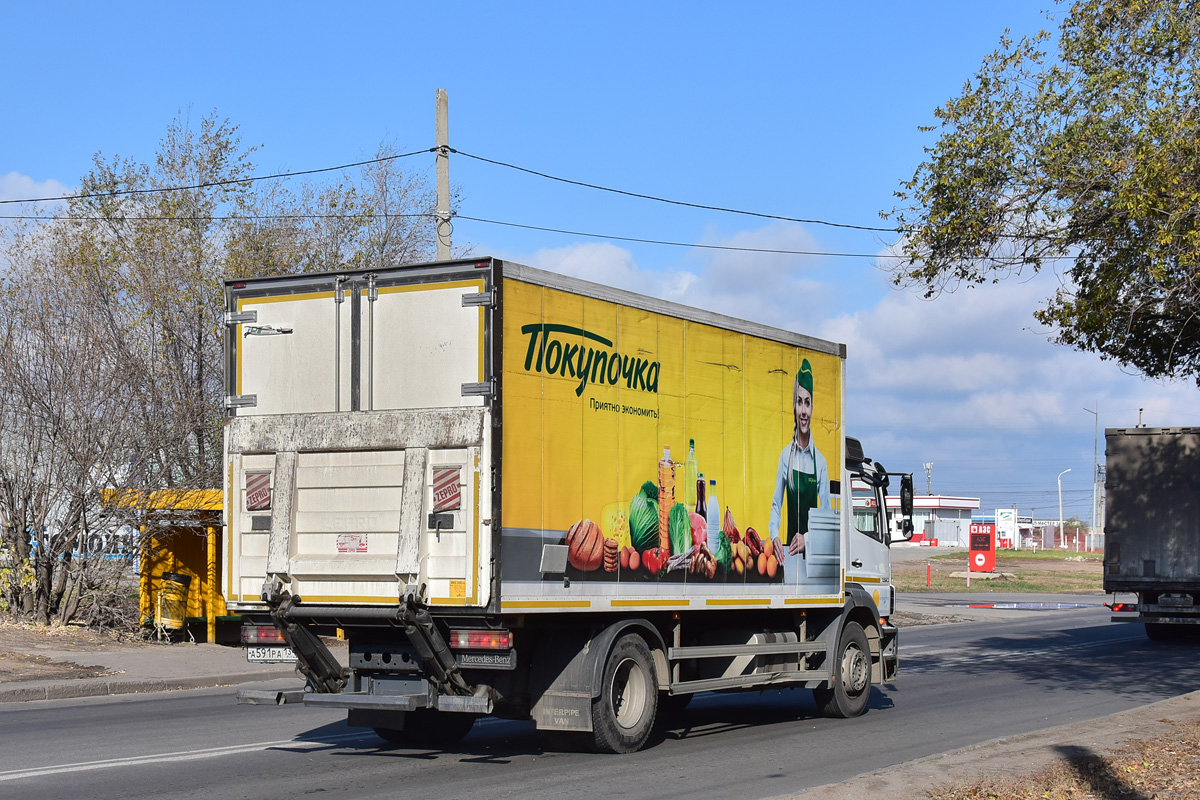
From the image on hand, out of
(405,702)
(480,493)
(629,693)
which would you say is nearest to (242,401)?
(480,493)

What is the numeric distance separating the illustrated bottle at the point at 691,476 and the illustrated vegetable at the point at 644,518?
45 centimetres

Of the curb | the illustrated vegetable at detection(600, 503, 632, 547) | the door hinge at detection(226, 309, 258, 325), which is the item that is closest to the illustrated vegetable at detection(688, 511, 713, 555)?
the illustrated vegetable at detection(600, 503, 632, 547)

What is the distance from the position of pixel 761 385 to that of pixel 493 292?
3.92m

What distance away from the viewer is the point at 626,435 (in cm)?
1055

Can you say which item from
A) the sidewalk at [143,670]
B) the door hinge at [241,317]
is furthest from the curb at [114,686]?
the door hinge at [241,317]

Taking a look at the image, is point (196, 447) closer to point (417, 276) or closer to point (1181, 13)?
point (417, 276)

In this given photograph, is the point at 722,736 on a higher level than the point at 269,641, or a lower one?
lower

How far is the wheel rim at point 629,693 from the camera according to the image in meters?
10.3

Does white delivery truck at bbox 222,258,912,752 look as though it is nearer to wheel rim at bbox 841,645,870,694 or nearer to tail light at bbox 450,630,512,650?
tail light at bbox 450,630,512,650

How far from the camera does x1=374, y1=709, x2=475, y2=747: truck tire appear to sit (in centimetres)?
1118

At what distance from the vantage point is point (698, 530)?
11.3 metres

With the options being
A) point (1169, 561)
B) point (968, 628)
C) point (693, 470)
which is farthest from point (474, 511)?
point (968, 628)

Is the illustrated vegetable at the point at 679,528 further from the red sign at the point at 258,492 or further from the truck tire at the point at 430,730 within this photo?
the red sign at the point at 258,492

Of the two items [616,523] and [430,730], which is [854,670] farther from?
[430,730]
